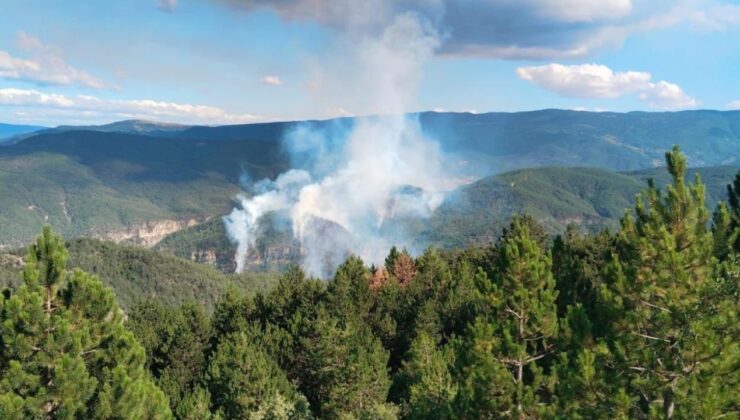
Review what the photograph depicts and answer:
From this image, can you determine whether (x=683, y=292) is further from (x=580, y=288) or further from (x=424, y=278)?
(x=424, y=278)

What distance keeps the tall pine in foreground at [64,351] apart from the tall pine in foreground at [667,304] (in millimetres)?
18527

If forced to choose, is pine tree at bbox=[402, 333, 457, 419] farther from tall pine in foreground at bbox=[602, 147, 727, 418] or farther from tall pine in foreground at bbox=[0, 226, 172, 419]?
tall pine in foreground at bbox=[0, 226, 172, 419]

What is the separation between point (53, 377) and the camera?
2055 centimetres

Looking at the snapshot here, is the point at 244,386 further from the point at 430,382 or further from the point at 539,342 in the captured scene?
the point at 539,342

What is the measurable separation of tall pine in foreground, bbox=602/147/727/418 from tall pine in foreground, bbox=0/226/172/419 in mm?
18527

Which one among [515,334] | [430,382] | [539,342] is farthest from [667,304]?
[430,382]

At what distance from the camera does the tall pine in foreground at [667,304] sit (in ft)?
56.5

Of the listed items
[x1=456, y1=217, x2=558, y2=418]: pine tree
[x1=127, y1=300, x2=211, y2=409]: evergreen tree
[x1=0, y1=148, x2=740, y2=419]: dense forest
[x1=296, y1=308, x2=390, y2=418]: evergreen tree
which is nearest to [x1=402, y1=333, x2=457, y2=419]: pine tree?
[x1=0, y1=148, x2=740, y2=419]: dense forest

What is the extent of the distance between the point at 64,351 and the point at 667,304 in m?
21.8

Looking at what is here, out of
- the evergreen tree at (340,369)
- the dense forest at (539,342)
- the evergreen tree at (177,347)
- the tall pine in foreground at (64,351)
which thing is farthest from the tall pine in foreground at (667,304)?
the evergreen tree at (177,347)

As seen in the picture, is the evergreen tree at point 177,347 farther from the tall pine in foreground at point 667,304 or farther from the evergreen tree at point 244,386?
the tall pine in foreground at point 667,304

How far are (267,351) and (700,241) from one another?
37.6 m

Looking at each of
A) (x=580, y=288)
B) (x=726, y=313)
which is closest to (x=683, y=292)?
(x=726, y=313)

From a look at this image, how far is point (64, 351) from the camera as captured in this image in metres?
21.2
